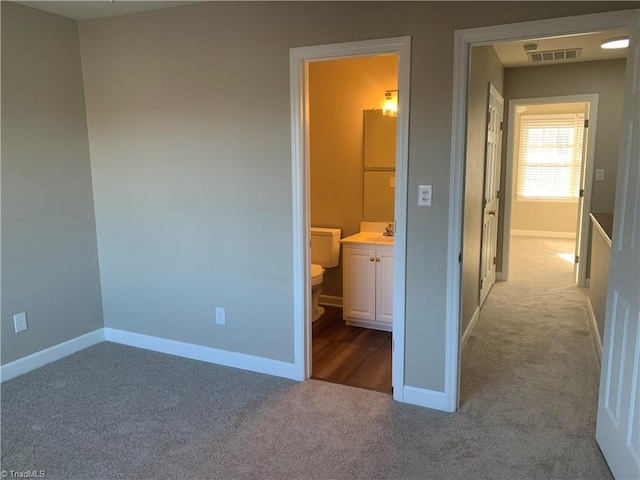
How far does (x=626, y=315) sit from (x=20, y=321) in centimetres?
356

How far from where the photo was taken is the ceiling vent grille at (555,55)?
4.50m

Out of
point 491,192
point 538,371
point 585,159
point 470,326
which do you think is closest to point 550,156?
point 585,159

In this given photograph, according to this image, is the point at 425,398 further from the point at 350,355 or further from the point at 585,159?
the point at 585,159

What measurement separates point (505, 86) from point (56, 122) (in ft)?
15.2

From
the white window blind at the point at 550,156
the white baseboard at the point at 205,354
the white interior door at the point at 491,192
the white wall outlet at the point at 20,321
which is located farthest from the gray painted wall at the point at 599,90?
the white wall outlet at the point at 20,321

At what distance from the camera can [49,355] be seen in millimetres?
3355

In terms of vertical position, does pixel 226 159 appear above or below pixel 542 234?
above

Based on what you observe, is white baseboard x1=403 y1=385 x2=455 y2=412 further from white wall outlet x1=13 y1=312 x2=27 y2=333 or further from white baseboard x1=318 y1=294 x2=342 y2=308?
white wall outlet x1=13 y1=312 x2=27 y2=333

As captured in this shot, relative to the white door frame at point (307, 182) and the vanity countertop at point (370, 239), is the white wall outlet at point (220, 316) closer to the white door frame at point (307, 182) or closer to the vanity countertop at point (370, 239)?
the white door frame at point (307, 182)

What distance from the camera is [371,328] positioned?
4062 mm

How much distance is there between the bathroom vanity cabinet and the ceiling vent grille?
2588 millimetres

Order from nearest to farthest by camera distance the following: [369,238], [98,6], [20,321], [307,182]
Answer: [307,182] → [98,6] → [20,321] → [369,238]

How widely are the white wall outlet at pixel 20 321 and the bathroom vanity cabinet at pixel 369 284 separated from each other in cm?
241

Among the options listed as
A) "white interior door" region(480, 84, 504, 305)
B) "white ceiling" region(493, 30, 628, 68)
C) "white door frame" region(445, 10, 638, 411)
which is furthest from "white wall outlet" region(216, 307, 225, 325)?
"white ceiling" region(493, 30, 628, 68)
